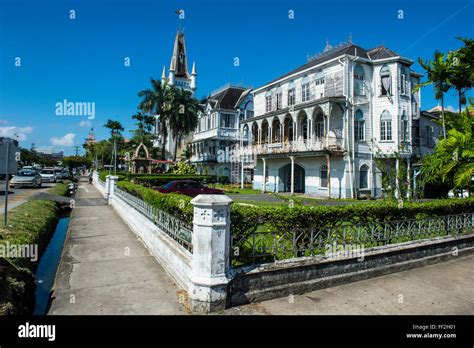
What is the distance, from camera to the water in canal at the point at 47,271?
218 inches

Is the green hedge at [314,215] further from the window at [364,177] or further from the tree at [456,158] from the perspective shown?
the window at [364,177]

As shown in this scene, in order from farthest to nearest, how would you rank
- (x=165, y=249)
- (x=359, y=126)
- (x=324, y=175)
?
(x=324, y=175)
(x=359, y=126)
(x=165, y=249)

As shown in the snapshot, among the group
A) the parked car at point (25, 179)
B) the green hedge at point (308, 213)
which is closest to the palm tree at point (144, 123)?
the parked car at point (25, 179)

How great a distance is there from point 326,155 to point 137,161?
72.0 feet

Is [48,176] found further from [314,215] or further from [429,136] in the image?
[429,136]

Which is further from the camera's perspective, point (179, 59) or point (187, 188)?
point (179, 59)

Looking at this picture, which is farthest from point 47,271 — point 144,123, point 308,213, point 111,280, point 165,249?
point 144,123

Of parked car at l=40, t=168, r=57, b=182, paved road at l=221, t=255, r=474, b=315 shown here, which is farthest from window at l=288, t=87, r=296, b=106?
parked car at l=40, t=168, r=57, b=182

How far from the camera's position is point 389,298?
5215mm

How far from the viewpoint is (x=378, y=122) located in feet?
79.7

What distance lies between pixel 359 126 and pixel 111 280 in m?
23.0

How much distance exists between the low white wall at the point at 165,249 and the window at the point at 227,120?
2999 centimetres
